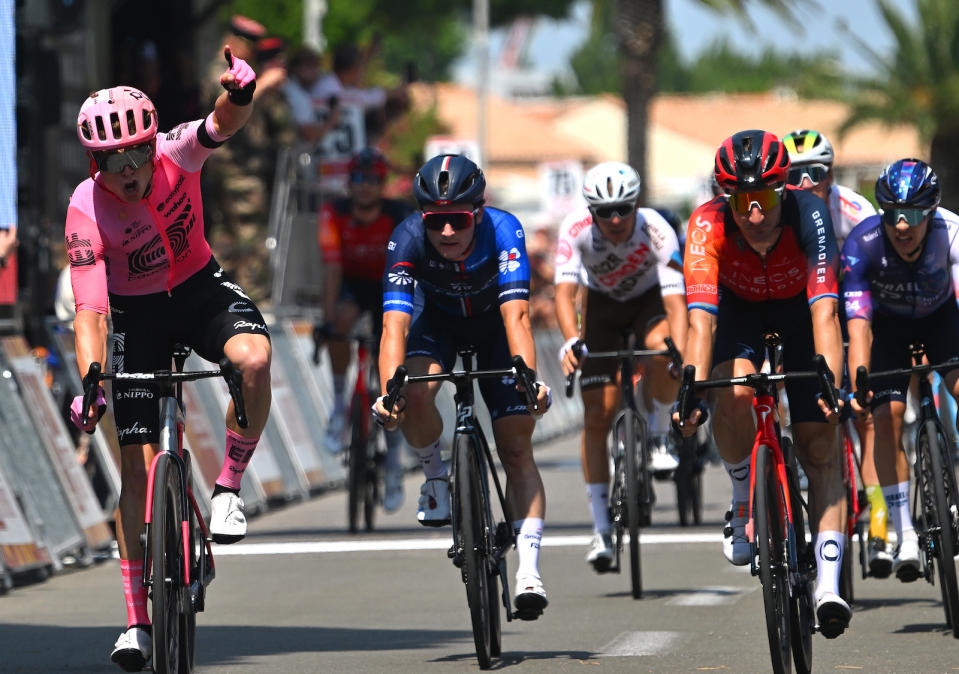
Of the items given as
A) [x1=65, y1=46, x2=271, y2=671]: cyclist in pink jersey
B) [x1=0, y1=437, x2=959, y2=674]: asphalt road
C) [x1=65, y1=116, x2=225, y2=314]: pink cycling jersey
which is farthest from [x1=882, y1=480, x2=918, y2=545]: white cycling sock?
[x1=65, y1=116, x2=225, y2=314]: pink cycling jersey

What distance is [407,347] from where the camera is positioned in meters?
9.62

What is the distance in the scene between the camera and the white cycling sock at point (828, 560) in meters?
8.24

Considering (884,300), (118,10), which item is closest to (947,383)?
(884,300)

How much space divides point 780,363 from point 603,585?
3.55 meters

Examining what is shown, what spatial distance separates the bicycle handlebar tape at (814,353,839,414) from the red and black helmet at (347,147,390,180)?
7.44 m

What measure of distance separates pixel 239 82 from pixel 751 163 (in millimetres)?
2119

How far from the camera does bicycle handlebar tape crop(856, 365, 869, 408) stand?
8.34 m

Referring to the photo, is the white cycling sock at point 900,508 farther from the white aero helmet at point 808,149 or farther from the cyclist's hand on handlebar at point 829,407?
the white aero helmet at point 808,149

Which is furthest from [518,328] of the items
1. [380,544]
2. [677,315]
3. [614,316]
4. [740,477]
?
[380,544]

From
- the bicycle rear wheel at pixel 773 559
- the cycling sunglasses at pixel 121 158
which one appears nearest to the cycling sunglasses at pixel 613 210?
the bicycle rear wheel at pixel 773 559

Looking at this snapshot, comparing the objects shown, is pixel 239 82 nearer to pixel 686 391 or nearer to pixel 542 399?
pixel 542 399

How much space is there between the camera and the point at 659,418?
13055 mm

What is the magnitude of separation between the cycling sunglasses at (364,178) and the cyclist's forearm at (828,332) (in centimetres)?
709

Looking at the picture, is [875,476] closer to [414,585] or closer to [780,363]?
[780,363]
